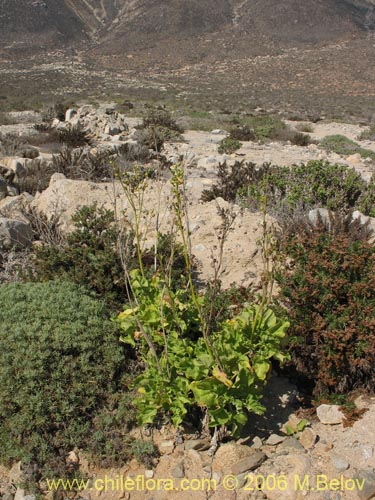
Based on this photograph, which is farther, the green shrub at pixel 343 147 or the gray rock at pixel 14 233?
the green shrub at pixel 343 147

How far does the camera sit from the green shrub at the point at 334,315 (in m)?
3.04

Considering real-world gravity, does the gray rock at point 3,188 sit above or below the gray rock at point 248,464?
above

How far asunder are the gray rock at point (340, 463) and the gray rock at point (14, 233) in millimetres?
3777

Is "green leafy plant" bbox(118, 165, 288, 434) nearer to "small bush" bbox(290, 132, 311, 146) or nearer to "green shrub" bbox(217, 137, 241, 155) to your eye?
"green shrub" bbox(217, 137, 241, 155)

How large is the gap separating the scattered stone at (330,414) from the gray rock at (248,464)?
22.2 inches

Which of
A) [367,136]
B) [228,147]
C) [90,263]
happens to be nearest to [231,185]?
[90,263]

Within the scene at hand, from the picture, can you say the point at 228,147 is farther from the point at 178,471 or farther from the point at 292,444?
the point at 178,471

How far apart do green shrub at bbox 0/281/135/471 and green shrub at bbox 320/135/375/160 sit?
32.5 feet

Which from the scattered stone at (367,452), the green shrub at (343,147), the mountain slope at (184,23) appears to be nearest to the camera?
the scattered stone at (367,452)

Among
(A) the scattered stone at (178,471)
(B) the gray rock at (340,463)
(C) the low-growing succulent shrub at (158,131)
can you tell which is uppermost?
(C) the low-growing succulent shrub at (158,131)

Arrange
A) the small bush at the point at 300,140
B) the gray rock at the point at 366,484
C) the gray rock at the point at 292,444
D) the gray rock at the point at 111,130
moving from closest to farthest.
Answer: the gray rock at the point at 366,484 → the gray rock at the point at 292,444 → the gray rock at the point at 111,130 → the small bush at the point at 300,140

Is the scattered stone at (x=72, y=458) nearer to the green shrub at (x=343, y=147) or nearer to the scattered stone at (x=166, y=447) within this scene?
the scattered stone at (x=166, y=447)

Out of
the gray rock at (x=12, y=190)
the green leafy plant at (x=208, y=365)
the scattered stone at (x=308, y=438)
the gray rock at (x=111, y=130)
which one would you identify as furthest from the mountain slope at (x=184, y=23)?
the scattered stone at (x=308, y=438)

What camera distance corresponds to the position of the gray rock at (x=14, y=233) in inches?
186
